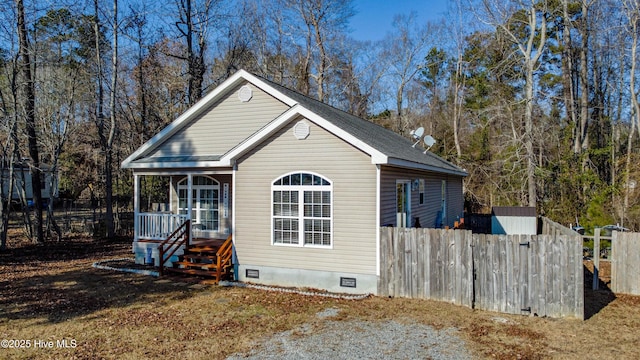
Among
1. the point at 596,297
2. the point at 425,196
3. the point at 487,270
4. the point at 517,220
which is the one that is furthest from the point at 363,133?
the point at 517,220

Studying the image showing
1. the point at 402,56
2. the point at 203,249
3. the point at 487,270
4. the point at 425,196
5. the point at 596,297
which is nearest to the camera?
the point at 487,270

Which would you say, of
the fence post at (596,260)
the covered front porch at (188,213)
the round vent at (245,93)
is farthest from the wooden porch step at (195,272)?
the fence post at (596,260)

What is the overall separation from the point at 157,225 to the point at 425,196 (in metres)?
8.74

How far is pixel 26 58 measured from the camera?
16703 mm

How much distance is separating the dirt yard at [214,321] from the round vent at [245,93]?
5.86m

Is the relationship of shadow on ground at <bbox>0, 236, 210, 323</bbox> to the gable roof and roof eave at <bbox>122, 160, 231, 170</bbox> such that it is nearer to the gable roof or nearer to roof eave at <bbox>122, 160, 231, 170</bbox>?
roof eave at <bbox>122, 160, 231, 170</bbox>

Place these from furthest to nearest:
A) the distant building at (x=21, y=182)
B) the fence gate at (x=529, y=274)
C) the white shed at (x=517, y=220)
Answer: the distant building at (x=21, y=182), the white shed at (x=517, y=220), the fence gate at (x=529, y=274)

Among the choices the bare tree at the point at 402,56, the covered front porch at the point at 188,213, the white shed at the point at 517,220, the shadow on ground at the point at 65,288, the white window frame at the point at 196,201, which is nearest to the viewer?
the shadow on ground at the point at 65,288

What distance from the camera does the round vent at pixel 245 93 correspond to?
42.3 ft

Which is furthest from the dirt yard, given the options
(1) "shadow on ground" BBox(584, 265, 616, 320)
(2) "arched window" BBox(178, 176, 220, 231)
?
(2) "arched window" BBox(178, 176, 220, 231)

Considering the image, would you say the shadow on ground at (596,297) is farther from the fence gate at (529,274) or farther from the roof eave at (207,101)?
the roof eave at (207,101)

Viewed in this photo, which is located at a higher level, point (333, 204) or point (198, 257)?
point (333, 204)

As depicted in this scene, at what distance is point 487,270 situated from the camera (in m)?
8.30

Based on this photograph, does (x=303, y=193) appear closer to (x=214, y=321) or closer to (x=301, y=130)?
(x=301, y=130)
